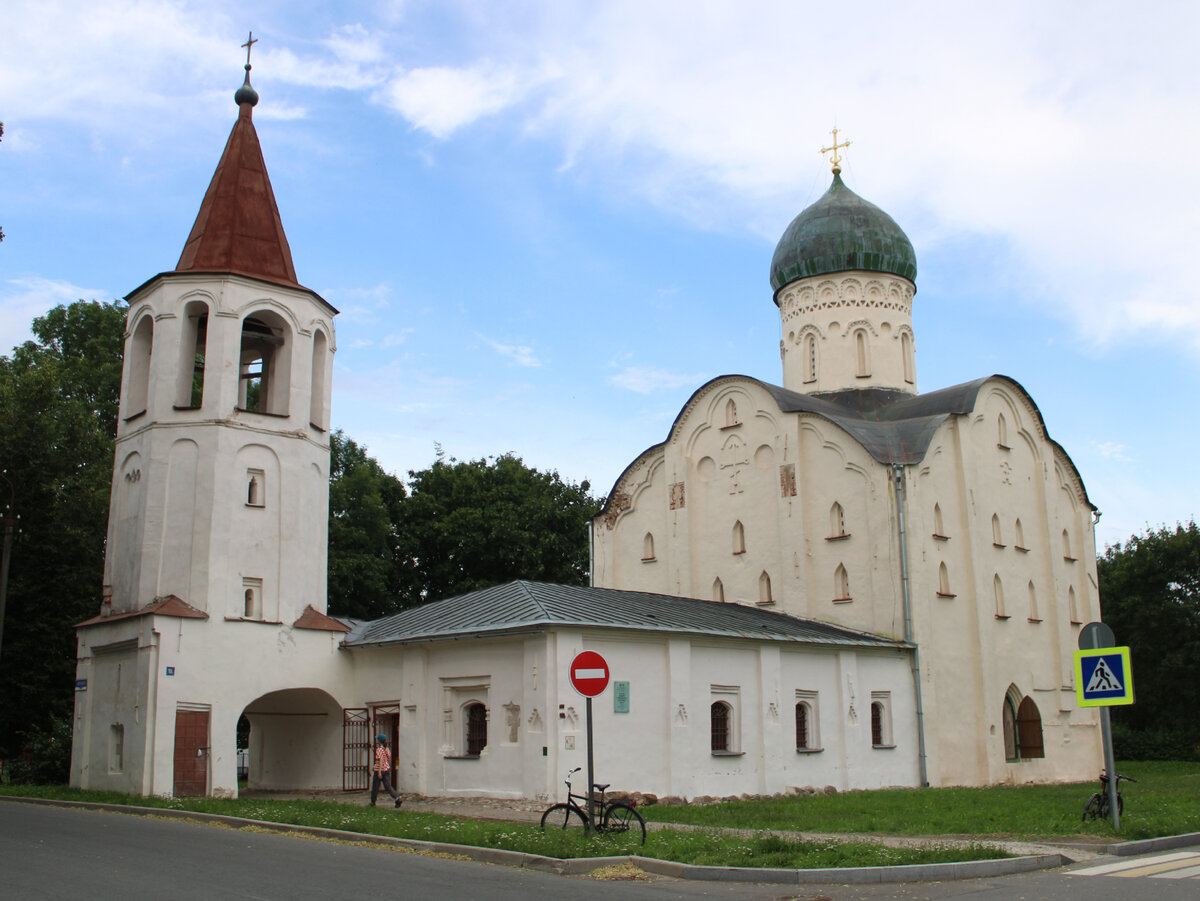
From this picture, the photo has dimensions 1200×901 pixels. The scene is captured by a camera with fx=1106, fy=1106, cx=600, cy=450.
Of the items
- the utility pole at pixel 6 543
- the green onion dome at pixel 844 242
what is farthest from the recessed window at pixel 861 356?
the utility pole at pixel 6 543

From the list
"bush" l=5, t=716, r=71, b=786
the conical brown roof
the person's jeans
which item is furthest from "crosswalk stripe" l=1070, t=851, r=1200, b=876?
"bush" l=5, t=716, r=71, b=786

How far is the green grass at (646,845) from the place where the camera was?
10.3 meters

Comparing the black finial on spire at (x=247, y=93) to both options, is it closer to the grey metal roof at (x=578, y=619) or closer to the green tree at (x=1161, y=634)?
the grey metal roof at (x=578, y=619)

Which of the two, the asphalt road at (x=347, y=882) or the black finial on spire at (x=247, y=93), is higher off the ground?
the black finial on spire at (x=247, y=93)

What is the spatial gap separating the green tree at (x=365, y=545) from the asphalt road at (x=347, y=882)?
82.5 ft

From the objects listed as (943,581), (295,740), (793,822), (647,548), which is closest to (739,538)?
(647,548)

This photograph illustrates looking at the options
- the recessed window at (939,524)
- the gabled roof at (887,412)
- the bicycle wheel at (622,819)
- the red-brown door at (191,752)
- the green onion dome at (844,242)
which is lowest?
the bicycle wheel at (622,819)

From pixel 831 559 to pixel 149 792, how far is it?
1514cm

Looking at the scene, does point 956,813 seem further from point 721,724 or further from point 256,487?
point 256,487

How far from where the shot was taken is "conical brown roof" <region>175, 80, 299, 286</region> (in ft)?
72.0

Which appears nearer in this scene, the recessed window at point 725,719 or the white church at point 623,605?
the white church at point 623,605

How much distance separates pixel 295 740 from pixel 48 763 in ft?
17.6

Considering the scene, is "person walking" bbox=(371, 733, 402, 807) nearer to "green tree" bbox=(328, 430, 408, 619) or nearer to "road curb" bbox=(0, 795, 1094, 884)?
"road curb" bbox=(0, 795, 1094, 884)

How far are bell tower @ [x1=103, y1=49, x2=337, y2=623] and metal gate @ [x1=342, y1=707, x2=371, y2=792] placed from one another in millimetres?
2191
